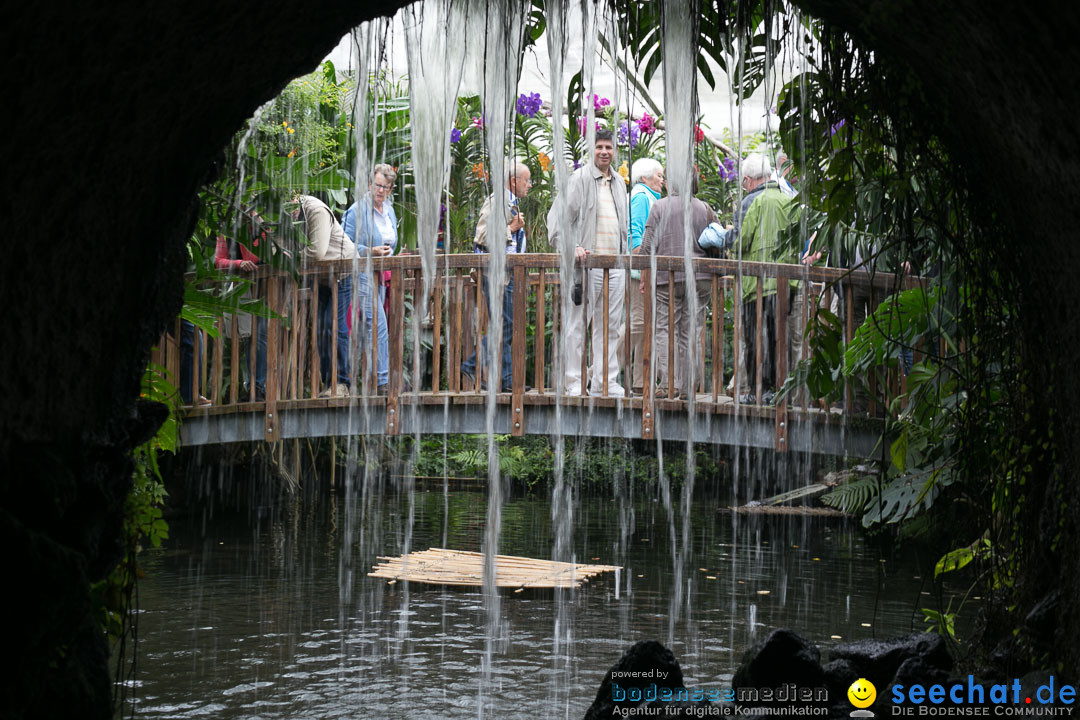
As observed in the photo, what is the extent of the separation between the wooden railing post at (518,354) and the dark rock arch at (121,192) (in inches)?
226

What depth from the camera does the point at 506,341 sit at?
10062mm

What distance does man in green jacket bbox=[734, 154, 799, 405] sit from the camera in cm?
909

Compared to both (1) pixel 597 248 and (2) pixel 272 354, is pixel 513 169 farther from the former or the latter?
(2) pixel 272 354

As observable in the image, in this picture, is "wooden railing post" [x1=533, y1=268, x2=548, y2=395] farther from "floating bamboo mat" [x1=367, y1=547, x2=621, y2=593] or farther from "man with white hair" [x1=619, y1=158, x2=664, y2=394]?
"floating bamboo mat" [x1=367, y1=547, x2=621, y2=593]

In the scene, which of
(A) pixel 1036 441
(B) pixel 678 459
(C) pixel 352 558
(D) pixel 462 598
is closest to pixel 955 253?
(A) pixel 1036 441

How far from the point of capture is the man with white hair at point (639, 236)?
945cm

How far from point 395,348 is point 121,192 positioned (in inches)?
257

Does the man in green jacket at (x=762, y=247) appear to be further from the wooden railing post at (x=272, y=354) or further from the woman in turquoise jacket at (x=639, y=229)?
the wooden railing post at (x=272, y=354)

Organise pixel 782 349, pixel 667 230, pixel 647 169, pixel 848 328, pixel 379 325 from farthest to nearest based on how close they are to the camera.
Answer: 1. pixel 647 169
2. pixel 379 325
3. pixel 667 230
4. pixel 782 349
5. pixel 848 328

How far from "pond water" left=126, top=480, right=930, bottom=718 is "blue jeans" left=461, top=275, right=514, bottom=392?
1.68m

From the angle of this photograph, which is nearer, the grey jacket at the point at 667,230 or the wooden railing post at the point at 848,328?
the wooden railing post at the point at 848,328

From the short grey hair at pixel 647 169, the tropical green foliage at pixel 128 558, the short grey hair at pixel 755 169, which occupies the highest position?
the short grey hair at pixel 647 169

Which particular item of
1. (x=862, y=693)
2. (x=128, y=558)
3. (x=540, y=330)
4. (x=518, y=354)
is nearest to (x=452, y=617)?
(x=518, y=354)

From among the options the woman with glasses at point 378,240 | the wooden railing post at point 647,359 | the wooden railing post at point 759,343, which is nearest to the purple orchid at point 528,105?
the woman with glasses at point 378,240
